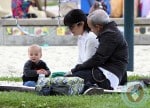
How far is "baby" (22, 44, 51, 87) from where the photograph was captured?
7805 millimetres

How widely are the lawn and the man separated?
34 cm

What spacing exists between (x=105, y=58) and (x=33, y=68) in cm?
120

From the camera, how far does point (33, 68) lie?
7.96 metres

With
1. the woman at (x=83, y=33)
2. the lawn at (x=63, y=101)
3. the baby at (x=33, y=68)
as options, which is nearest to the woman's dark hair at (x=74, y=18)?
the woman at (x=83, y=33)

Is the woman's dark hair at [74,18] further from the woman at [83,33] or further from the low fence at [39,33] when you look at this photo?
the low fence at [39,33]

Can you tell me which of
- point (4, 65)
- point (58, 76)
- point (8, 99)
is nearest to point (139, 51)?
point (4, 65)

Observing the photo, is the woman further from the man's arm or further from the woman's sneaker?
the woman's sneaker

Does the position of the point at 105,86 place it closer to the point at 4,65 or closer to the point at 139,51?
the point at 4,65

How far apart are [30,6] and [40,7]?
1.66 feet

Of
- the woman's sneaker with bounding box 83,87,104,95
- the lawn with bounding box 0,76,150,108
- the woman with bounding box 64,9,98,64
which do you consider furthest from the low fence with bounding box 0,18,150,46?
the lawn with bounding box 0,76,150,108

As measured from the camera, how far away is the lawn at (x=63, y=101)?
248 inches

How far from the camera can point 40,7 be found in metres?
17.6

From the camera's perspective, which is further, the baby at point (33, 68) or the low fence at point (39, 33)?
the low fence at point (39, 33)

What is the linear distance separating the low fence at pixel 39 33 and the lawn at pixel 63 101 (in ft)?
29.0
